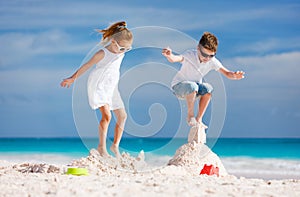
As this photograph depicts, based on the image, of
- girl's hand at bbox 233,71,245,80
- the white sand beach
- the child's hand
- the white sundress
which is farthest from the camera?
girl's hand at bbox 233,71,245,80

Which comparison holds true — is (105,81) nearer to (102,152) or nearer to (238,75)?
(102,152)

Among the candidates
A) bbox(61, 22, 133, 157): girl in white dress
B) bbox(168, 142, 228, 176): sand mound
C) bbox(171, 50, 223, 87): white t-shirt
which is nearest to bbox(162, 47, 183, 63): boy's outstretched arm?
bbox(171, 50, 223, 87): white t-shirt

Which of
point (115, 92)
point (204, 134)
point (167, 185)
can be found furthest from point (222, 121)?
point (167, 185)

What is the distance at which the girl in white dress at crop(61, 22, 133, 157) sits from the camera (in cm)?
609

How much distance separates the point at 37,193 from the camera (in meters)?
3.96

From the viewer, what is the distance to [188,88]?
20.4 ft

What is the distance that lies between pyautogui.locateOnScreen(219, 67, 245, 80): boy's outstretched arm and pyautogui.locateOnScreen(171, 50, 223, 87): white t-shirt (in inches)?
10.8

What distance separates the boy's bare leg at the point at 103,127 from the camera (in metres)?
6.22

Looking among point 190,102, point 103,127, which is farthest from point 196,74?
point 103,127

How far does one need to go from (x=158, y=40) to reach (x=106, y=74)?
0.75 m

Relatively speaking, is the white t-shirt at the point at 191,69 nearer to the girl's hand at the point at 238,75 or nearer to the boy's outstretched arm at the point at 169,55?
the boy's outstretched arm at the point at 169,55

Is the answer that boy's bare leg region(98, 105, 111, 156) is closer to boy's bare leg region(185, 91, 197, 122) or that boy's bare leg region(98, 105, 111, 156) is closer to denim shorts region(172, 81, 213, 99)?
denim shorts region(172, 81, 213, 99)

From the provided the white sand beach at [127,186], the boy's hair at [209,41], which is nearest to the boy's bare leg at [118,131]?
the white sand beach at [127,186]

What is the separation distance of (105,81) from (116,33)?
638 mm
